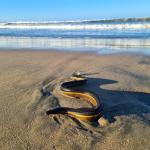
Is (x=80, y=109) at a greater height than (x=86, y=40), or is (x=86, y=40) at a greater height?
(x=80, y=109)

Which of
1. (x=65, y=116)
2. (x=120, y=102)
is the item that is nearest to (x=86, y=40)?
(x=120, y=102)

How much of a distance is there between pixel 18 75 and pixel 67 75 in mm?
1006

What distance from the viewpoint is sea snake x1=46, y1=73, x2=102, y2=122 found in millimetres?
4262

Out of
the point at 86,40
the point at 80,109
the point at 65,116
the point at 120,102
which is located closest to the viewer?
the point at 65,116

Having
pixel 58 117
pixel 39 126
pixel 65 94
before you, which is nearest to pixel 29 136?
pixel 39 126

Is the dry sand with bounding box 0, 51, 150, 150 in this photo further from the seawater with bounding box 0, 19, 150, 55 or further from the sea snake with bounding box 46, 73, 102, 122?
the seawater with bounding box 0, 19, 150, 55

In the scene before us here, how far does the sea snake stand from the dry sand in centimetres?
8

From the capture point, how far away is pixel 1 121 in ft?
14.5

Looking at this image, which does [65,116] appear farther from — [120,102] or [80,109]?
[120,102]

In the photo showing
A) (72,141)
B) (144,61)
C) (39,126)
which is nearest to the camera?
(72,141)

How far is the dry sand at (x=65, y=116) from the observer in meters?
3.84

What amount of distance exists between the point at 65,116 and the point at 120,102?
109 cm

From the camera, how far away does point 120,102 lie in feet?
17.1

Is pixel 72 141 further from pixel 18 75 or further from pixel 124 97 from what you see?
pixel 18 75
